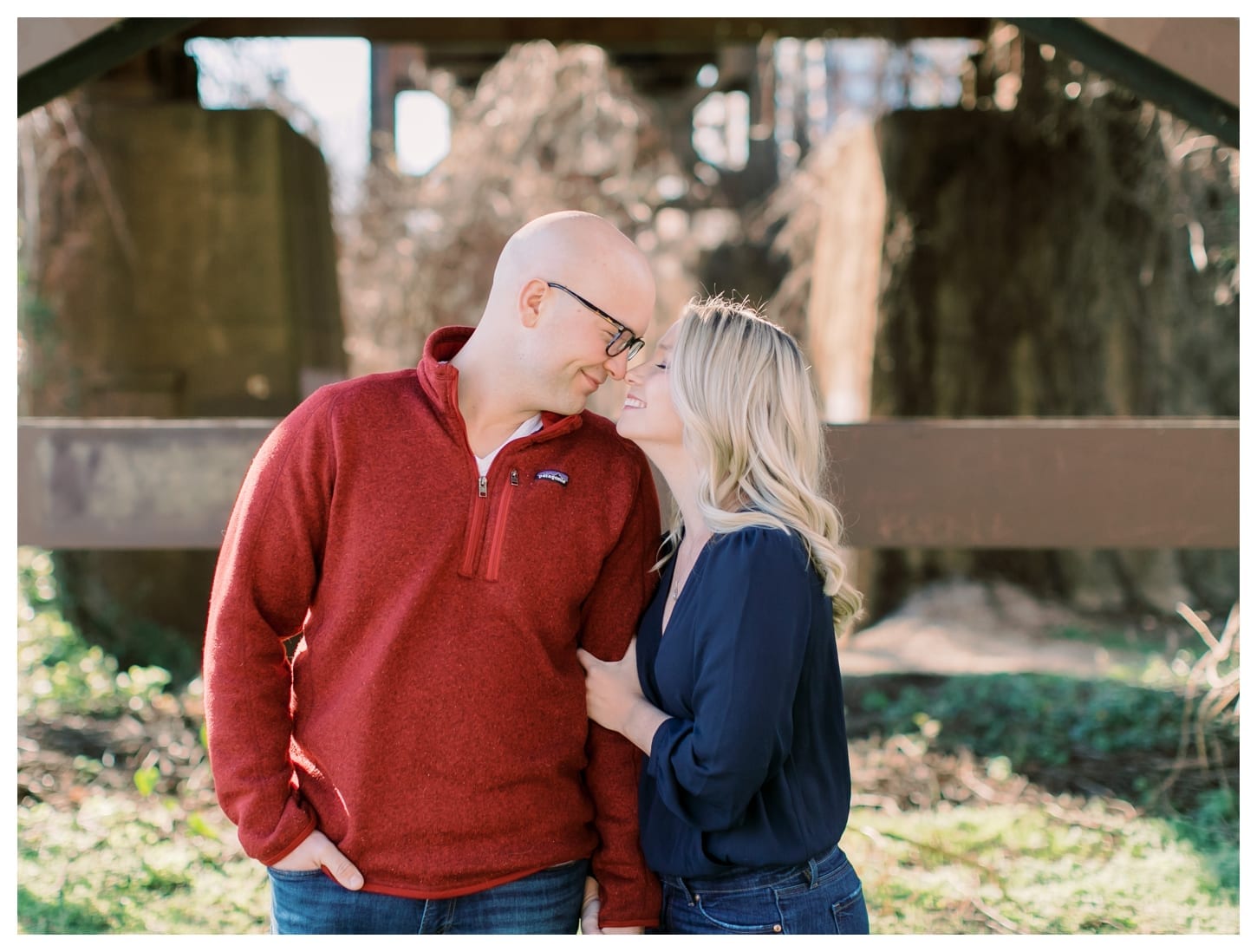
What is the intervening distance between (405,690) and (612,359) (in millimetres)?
693

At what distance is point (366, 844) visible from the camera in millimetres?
1841

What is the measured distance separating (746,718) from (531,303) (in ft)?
2.75

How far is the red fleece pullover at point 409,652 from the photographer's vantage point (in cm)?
185

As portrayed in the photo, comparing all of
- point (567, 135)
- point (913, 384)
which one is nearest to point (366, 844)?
point (913, 384)

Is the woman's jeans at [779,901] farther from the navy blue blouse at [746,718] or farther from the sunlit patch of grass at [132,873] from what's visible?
the sunlit patch of grass at [132,873]

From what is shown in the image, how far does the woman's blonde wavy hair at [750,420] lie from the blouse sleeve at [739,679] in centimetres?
11

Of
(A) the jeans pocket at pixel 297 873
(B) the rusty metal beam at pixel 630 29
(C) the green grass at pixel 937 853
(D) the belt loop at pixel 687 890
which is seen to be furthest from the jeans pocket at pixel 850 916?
(B) the rusty metal beam at pixel 630 29

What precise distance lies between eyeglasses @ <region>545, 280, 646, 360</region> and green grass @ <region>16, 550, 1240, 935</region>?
2.11 meters

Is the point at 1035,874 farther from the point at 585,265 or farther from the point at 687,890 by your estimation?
the point at 585,265

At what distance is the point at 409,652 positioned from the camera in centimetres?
187

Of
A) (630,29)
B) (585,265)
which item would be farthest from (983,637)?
(585,265)

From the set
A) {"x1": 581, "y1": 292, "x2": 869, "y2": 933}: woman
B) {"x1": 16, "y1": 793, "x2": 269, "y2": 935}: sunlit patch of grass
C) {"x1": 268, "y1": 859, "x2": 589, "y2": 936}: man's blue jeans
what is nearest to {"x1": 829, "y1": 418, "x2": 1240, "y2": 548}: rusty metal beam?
{"x1": 581, "y1": 292, "x2": 869, "y2": 933}: woman
